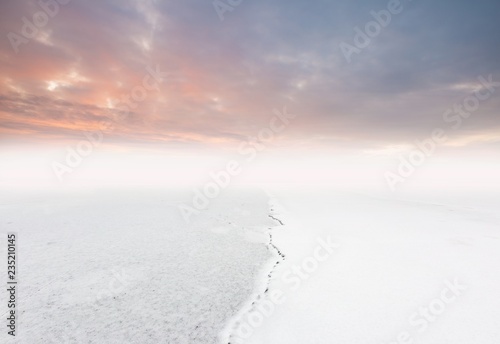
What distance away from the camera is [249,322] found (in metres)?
4.58

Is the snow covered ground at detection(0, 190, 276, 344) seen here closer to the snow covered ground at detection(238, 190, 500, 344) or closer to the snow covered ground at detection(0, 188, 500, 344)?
the snow covered ground at detection(0, 188, 500, 344)

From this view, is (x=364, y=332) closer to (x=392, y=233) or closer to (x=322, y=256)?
(x=322, y=256)

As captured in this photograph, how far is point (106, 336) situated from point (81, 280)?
2.72m

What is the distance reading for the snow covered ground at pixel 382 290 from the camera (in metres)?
4.30

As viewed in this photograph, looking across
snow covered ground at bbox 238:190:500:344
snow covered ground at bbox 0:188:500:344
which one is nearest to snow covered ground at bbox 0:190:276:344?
snow covered ground at bbox 0:188:500:344

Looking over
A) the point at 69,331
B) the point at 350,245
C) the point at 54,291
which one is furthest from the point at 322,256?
the point at 54,291

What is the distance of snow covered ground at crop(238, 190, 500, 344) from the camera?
4.30 m

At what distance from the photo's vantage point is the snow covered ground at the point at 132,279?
4.39m

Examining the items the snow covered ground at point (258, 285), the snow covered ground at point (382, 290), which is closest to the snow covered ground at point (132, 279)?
the snow covered ground at point (258, 285)

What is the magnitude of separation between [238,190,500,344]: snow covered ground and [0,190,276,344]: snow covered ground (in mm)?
951

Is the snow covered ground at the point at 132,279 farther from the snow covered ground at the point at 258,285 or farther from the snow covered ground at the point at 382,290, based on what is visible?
the snow covered ground at the point at 382,290

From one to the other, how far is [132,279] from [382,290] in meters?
5.93

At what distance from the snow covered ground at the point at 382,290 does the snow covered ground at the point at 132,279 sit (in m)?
0.95

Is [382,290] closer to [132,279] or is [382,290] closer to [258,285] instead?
[258,285]
